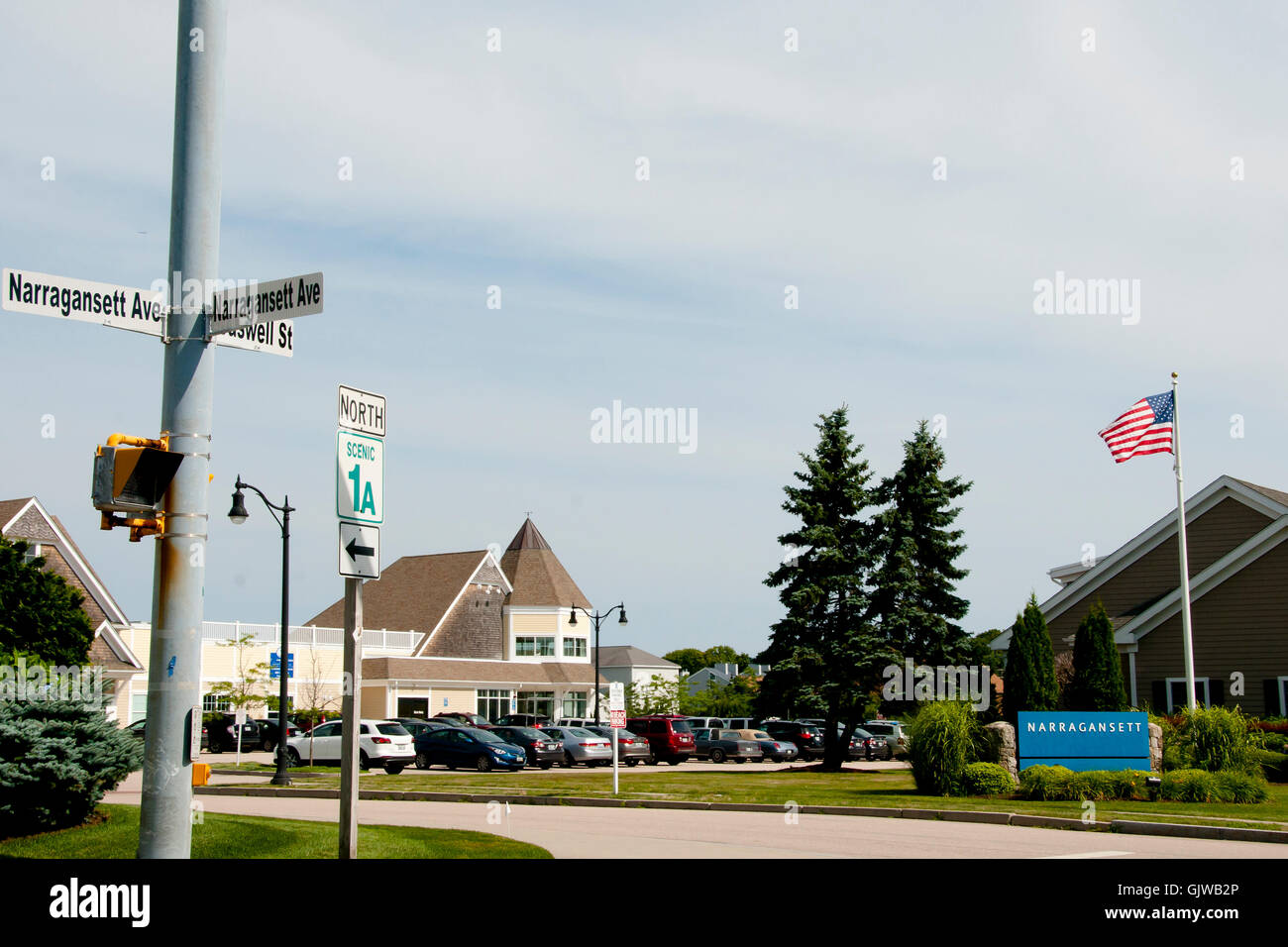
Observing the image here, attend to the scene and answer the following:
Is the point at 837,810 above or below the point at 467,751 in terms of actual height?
above

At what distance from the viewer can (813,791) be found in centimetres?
2572

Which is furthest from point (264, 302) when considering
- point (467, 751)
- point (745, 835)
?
point (467, 751)

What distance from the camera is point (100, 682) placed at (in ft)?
53.1

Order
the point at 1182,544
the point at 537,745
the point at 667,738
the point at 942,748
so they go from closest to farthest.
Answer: the point at 942,748 → the point at 1182,544 → the point at 537,745 → the point at 667,738

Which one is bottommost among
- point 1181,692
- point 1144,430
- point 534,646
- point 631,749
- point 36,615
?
point 631,749

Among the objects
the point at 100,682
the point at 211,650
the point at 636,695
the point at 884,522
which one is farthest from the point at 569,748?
the point at 636,695

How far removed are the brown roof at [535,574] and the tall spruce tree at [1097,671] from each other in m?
42.0

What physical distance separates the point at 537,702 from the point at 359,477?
61.1m

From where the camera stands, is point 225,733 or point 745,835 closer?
point 745,835

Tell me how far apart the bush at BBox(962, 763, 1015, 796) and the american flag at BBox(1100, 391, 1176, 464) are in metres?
10.3

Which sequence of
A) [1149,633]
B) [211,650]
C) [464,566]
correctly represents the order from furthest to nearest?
[464,566], [211,650], [1149,633]

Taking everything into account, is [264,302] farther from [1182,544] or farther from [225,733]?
[225,733]

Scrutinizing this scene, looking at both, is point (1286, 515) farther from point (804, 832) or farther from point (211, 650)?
point (211, 650)
